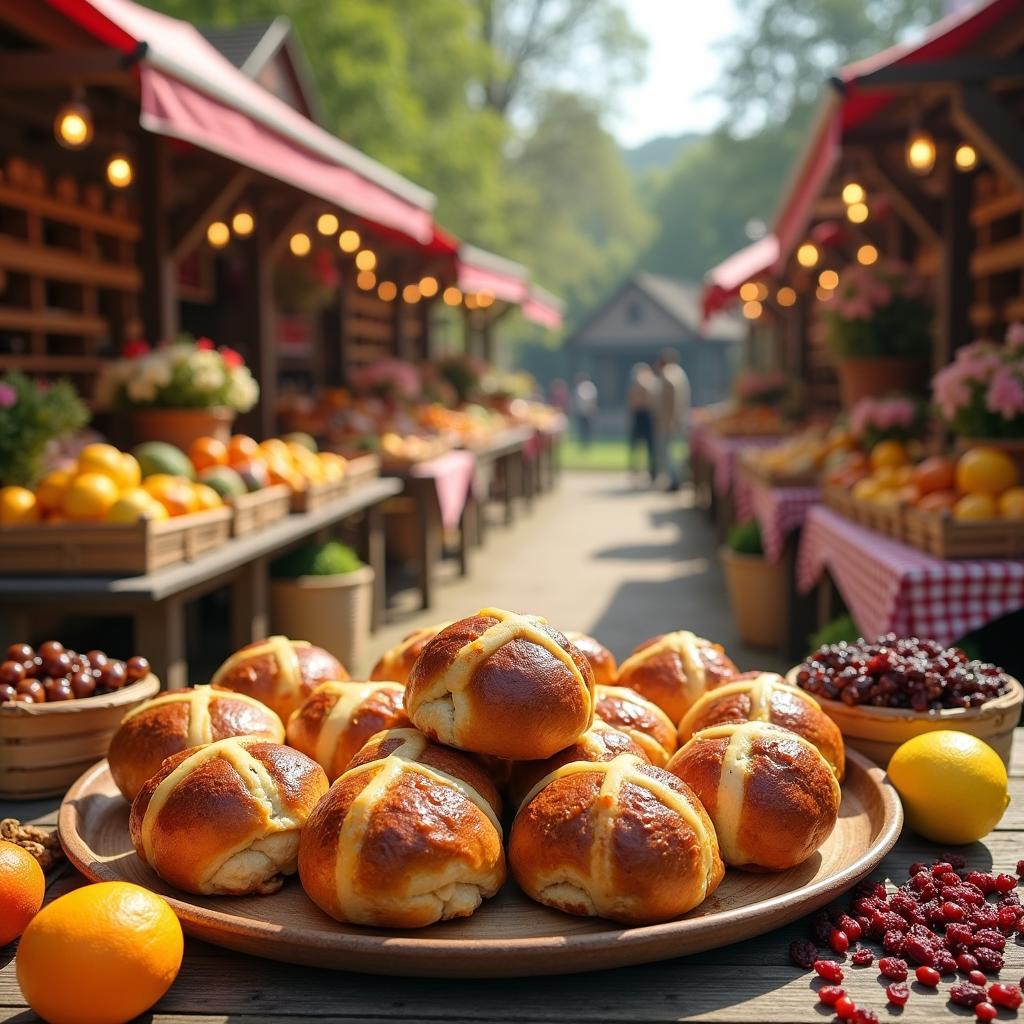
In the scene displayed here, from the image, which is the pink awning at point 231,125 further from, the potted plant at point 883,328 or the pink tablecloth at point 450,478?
the potted plant at point 883,328

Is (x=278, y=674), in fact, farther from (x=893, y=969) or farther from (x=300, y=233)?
(x=300, y=233)

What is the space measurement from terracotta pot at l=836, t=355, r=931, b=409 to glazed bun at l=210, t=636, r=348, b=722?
229 inches

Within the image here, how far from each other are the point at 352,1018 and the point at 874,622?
3.41 metres

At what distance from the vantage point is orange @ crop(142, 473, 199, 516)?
4621mm

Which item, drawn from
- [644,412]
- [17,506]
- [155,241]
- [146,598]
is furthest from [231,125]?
[644,412]

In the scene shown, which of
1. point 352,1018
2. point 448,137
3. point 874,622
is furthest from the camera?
point 448,137

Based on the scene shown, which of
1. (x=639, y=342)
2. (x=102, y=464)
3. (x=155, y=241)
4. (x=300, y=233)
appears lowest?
(x=102, y=464)

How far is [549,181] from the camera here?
142 ft

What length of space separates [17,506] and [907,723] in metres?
3.18

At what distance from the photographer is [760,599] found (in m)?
7.08

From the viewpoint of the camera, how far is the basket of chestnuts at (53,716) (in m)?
2.24

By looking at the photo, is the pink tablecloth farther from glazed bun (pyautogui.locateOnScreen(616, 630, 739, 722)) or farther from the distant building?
the distant building

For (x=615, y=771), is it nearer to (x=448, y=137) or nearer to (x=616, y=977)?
(x=616, y=977)

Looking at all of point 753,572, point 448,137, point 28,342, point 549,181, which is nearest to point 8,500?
point 28,342
